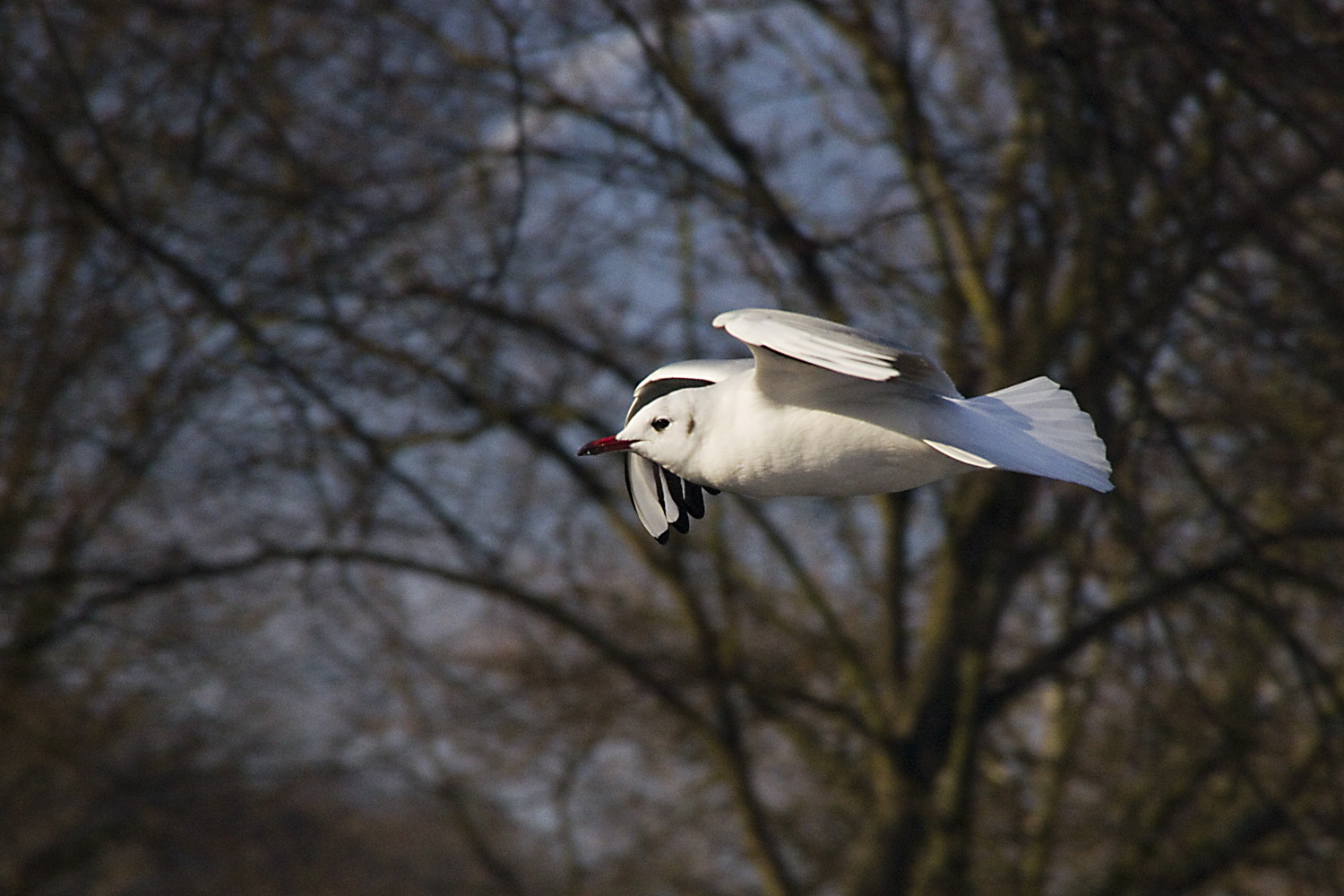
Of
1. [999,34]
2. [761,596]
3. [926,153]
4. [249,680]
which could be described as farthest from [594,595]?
[999,34]

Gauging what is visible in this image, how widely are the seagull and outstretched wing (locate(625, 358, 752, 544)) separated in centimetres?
23

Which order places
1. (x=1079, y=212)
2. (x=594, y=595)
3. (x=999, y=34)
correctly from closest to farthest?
(x=1079, y=212)
(x=999, y=34)
(x=594, y=595)

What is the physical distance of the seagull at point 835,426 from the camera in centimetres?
186

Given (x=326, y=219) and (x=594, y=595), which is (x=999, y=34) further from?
(x=594, y=595)

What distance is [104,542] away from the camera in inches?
293

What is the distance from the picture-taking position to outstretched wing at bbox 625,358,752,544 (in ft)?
8.48

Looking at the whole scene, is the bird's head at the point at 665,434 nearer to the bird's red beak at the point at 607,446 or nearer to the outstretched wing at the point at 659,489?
the bird's red beak at the point at 607,446

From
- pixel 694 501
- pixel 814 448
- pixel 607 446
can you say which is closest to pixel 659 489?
pixel 694 501

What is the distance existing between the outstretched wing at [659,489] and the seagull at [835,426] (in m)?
0.23

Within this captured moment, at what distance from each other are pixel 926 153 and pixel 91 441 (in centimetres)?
400

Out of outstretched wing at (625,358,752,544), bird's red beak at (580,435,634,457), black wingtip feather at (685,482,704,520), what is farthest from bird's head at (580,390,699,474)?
black wingtip feather at (685,482,704,520)

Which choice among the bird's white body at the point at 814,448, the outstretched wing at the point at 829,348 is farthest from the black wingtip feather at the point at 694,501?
the outstretched wing at the point at 829,348

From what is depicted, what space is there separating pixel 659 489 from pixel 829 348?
38.1 inches

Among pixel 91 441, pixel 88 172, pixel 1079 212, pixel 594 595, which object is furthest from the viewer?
pixel 88 172
